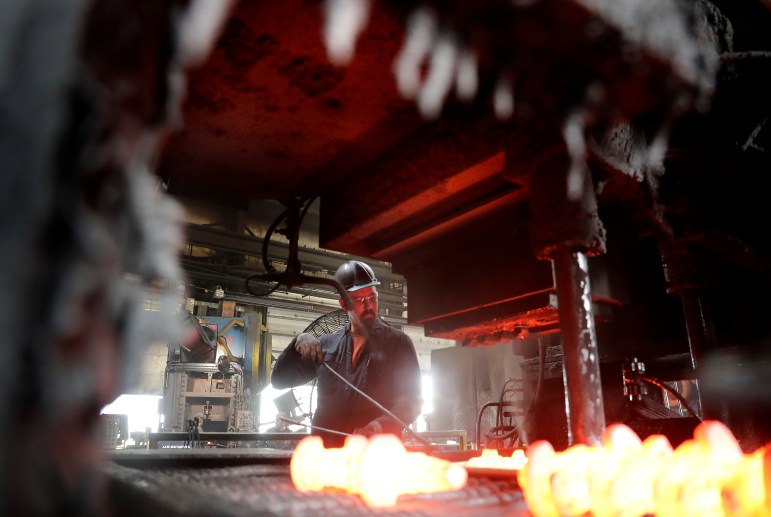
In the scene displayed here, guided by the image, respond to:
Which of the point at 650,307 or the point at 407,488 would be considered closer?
the point at 407,488

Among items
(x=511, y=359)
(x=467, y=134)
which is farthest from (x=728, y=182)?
(x=511, y=359)

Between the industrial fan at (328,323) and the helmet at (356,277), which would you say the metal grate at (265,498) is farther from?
the industrial fan at (328,323)

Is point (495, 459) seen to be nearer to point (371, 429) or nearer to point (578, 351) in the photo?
point (371, 429)

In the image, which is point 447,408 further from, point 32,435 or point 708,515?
point 32,435

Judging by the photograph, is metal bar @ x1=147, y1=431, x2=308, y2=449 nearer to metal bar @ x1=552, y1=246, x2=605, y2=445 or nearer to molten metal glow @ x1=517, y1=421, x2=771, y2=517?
metal bar @ x1=552, y1=246, x2=605, y2=445

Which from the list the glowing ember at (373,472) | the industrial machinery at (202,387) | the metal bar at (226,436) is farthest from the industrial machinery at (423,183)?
the industrial machinery at (202,387)

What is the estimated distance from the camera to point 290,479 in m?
2.35

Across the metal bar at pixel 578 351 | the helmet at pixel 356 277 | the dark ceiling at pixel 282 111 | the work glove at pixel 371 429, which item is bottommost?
the work glove at pixel 371 429

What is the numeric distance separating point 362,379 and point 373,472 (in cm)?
264

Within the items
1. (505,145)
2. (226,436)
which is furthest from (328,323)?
(505,145)

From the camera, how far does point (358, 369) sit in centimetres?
450

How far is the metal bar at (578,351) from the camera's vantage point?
2.04 metres

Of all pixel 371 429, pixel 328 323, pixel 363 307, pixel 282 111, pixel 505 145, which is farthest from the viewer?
pixel 328 323

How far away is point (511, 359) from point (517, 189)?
719 cm
